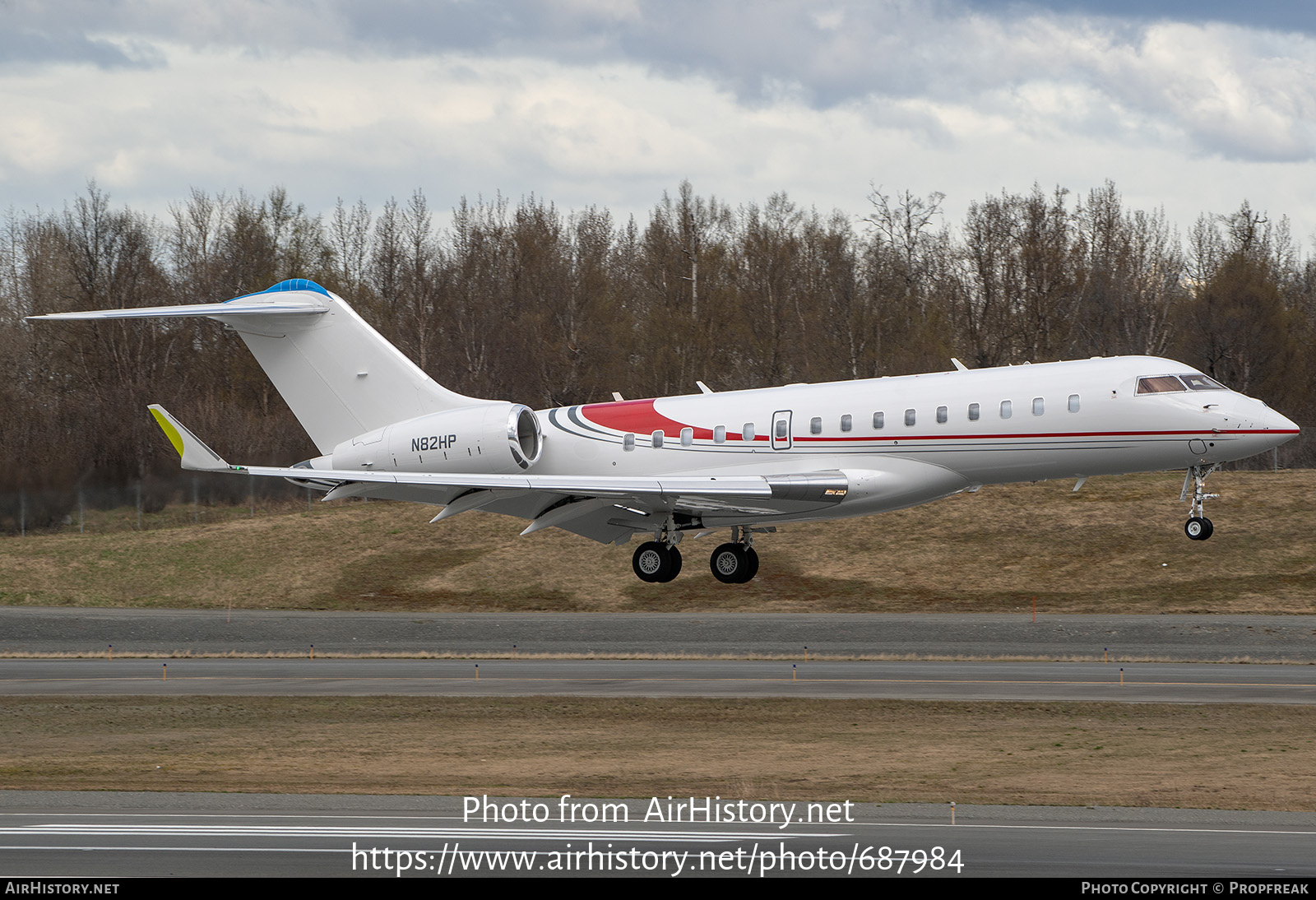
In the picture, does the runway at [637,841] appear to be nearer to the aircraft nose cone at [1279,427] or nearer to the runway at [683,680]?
the aircraft nose cone at [1279,427]

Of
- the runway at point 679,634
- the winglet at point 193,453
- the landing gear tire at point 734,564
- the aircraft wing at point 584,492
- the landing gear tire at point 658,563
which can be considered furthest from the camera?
the runway at point 679,634

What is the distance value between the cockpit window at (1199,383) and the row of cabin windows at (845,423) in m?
2.05

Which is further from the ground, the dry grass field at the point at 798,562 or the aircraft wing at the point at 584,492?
the aircraft wing at the point at 584,492

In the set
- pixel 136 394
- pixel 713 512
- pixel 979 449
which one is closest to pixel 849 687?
pixel 713 512

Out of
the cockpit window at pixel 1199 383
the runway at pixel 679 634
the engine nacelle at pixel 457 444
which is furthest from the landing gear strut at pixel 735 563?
the runway at pixel 679 634

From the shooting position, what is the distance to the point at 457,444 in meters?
28.9

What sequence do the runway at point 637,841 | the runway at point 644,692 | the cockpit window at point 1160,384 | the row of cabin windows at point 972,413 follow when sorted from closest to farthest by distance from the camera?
1. the runway at point 637,841
2. the runway at point 644,692
3. the cockpit window at point 1160,384
4. the row of cabin windows at point 972,413

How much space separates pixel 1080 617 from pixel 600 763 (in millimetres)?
27261

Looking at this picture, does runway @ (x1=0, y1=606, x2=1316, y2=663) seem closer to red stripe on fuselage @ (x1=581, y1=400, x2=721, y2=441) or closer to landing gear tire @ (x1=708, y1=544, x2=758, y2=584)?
landing gear tire @ (x1=708, y1=544, x2=758, y2=584)

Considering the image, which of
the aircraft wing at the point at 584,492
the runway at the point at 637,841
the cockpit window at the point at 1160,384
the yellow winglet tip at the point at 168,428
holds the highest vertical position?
the cockpit window at the point at 1160,384

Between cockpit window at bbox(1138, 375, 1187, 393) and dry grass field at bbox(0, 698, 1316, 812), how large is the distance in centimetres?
655

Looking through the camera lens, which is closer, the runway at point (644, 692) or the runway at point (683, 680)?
the runway at point (644, 692)

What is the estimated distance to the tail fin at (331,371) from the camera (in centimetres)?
3077

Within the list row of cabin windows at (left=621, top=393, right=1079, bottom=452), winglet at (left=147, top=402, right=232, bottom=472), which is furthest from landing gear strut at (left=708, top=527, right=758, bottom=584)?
winglet at (left=147, top=402, right=232, bottom=472)
